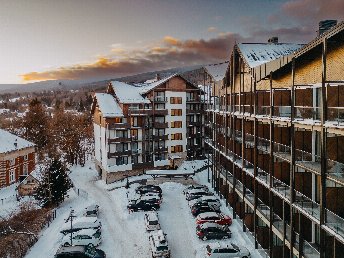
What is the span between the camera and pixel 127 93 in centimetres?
6038

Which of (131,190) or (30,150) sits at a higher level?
(30,150)

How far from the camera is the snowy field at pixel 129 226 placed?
3114cm

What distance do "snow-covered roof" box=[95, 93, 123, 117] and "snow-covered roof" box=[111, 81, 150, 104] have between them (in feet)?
5.41

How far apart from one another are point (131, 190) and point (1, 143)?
25805 mm

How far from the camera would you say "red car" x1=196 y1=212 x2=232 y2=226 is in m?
34.9

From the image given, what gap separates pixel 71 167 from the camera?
2889 inches

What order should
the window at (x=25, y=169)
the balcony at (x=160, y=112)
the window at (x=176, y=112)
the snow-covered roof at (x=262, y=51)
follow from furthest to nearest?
the window at (x=176, y=112)
the window at (x=25, y=169)
the balcony at (x=160, y=112)
the snow-covered roof at (x=262, y=51)

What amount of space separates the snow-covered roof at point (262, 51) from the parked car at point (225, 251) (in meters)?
16.8

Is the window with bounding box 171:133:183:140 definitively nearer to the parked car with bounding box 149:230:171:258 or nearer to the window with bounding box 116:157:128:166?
the window with bounding box 116:157:128:166

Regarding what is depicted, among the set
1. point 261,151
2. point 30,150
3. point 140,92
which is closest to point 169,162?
point 140,92

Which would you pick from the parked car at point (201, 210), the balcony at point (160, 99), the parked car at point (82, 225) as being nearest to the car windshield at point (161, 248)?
the parked car at point (82, 225)

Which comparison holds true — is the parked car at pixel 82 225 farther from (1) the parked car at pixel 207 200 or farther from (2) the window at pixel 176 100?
(2) the window at pixel 176 100

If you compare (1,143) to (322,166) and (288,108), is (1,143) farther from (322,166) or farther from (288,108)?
(322,166)

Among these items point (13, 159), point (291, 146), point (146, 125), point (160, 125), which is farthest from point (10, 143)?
point (291, 146)
